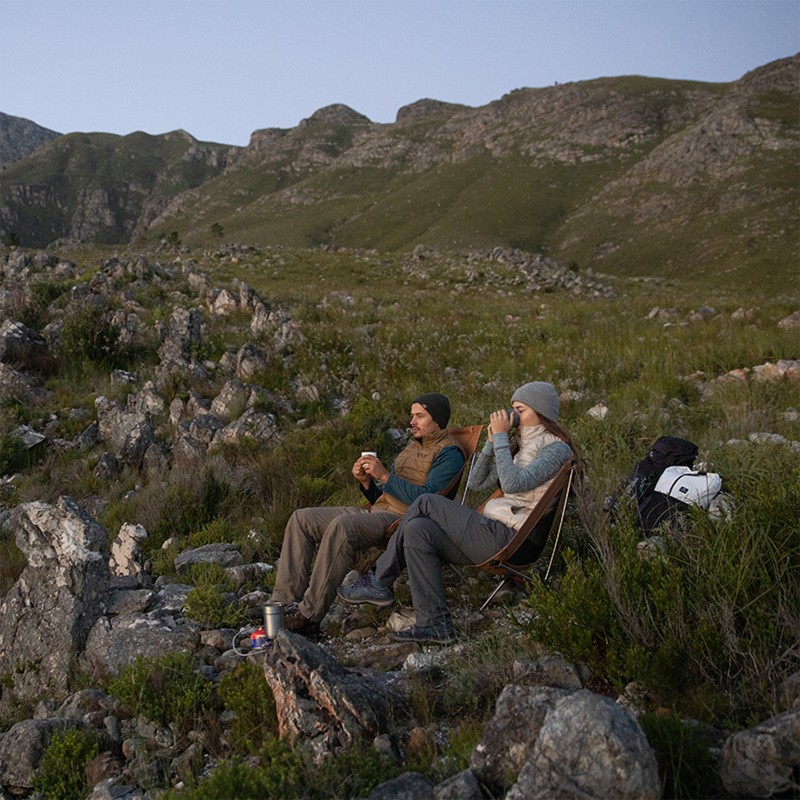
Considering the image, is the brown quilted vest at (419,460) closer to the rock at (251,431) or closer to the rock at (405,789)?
the rock at (405,789)

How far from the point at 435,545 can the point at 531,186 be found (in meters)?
121

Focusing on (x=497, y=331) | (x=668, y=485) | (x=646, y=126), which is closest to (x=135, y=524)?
(x=668, y=485)

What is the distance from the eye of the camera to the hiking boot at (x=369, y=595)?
473cm

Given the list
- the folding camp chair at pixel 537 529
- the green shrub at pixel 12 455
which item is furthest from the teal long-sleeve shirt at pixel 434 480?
the green shrub at pixel 12 455

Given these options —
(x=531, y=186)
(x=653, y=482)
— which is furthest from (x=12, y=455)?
(x=531, y=186)

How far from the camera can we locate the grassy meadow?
327 centimetres

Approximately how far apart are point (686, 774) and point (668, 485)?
8.07 ft

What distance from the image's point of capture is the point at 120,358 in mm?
11773

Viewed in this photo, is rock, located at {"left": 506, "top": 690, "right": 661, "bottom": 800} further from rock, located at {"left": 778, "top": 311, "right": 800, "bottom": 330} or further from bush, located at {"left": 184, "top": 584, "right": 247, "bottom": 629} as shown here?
rock, located at {"left": 778, "top": 311, "right": 800, "bottom": 330}

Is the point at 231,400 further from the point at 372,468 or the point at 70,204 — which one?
the point at 70,204

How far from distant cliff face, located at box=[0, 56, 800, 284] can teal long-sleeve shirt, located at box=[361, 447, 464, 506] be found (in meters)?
68.8

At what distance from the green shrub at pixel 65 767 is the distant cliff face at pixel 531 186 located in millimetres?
71754

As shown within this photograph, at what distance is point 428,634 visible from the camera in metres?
4.18

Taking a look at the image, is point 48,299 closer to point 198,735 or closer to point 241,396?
point 241,396
